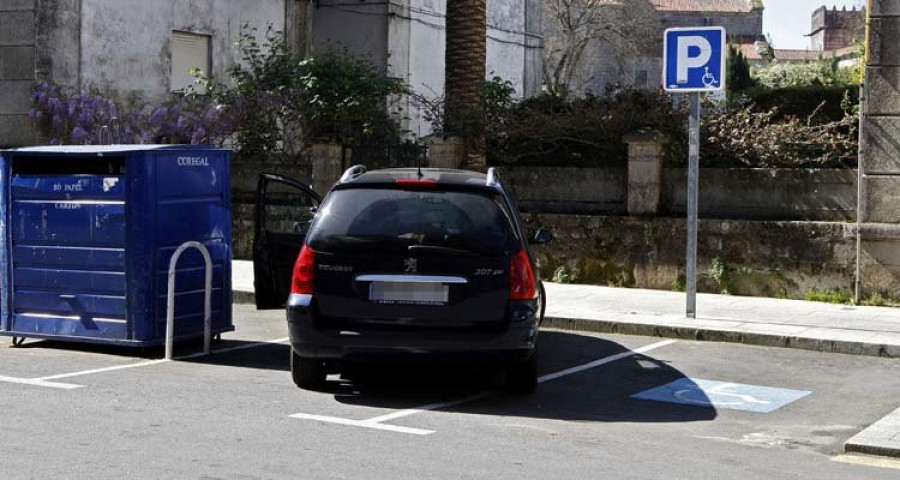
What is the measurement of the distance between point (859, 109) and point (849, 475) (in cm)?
842

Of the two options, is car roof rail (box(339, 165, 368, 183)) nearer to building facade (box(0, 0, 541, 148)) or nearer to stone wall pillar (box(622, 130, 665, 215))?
stone wall pillar (box(622, 130, 665, 215))

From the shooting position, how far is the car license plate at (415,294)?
8430mm

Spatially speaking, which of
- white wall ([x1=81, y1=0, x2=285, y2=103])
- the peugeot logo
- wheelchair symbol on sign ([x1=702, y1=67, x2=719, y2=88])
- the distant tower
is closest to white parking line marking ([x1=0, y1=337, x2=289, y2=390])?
the peugeot logo

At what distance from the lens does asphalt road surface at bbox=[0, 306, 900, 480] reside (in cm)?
661

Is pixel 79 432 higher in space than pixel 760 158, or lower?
lower

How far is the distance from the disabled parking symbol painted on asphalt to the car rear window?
1657 mm

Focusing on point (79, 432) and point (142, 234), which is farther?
point (142, 234)

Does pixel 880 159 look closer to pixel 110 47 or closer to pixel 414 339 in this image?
pixel 414 339

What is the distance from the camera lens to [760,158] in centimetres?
1493

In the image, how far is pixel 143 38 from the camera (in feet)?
71.3

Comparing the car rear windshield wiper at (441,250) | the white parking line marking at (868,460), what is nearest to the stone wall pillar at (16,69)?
the car rear windshield wiper at (441,250)

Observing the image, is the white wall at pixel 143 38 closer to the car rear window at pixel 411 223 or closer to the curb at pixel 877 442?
the car rear window at pixel 411 223

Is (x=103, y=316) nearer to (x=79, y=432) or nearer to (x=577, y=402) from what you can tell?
(x=79, y=432)

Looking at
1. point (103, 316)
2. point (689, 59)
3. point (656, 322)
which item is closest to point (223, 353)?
point (103, 316)
